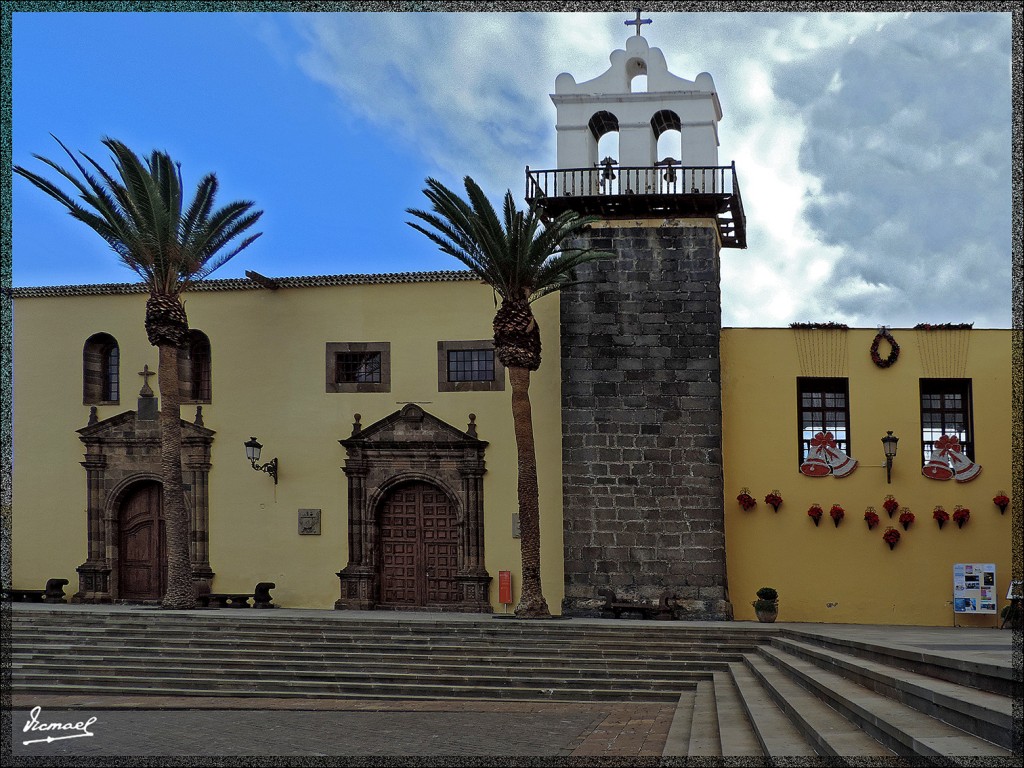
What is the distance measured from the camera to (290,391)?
76.0 ft

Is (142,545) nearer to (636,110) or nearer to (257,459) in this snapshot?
(257,459)

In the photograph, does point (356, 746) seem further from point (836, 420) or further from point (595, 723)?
point (836, 420)

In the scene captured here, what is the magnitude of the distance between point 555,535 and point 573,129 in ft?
24.9

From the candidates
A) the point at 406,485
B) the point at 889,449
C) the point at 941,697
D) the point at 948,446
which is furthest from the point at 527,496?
the point at 941,697

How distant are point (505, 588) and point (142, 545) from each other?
7.52 metres

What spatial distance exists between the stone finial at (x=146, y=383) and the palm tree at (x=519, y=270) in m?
6.89

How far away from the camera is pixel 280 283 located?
2330 centimetres

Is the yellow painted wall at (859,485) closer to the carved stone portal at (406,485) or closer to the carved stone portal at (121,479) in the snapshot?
the carved stone portal at (406,485)

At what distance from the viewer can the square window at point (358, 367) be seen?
22.8m

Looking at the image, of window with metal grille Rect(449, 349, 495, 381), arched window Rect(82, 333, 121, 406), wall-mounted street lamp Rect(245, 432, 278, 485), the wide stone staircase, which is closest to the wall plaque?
wall-mounted street lamp Rect(245, 432, 278, 485)

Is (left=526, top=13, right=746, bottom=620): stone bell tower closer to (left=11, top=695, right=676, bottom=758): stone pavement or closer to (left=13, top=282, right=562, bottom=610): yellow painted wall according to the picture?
(left=13, top=282, right=562, bottom=610): yellow painted wall

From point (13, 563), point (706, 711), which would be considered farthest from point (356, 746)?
point (13, 563)

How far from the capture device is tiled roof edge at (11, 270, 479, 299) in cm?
2259

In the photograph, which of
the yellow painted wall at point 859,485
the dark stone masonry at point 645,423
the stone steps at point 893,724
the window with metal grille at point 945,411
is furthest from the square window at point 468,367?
the stone steps at point 893,724
